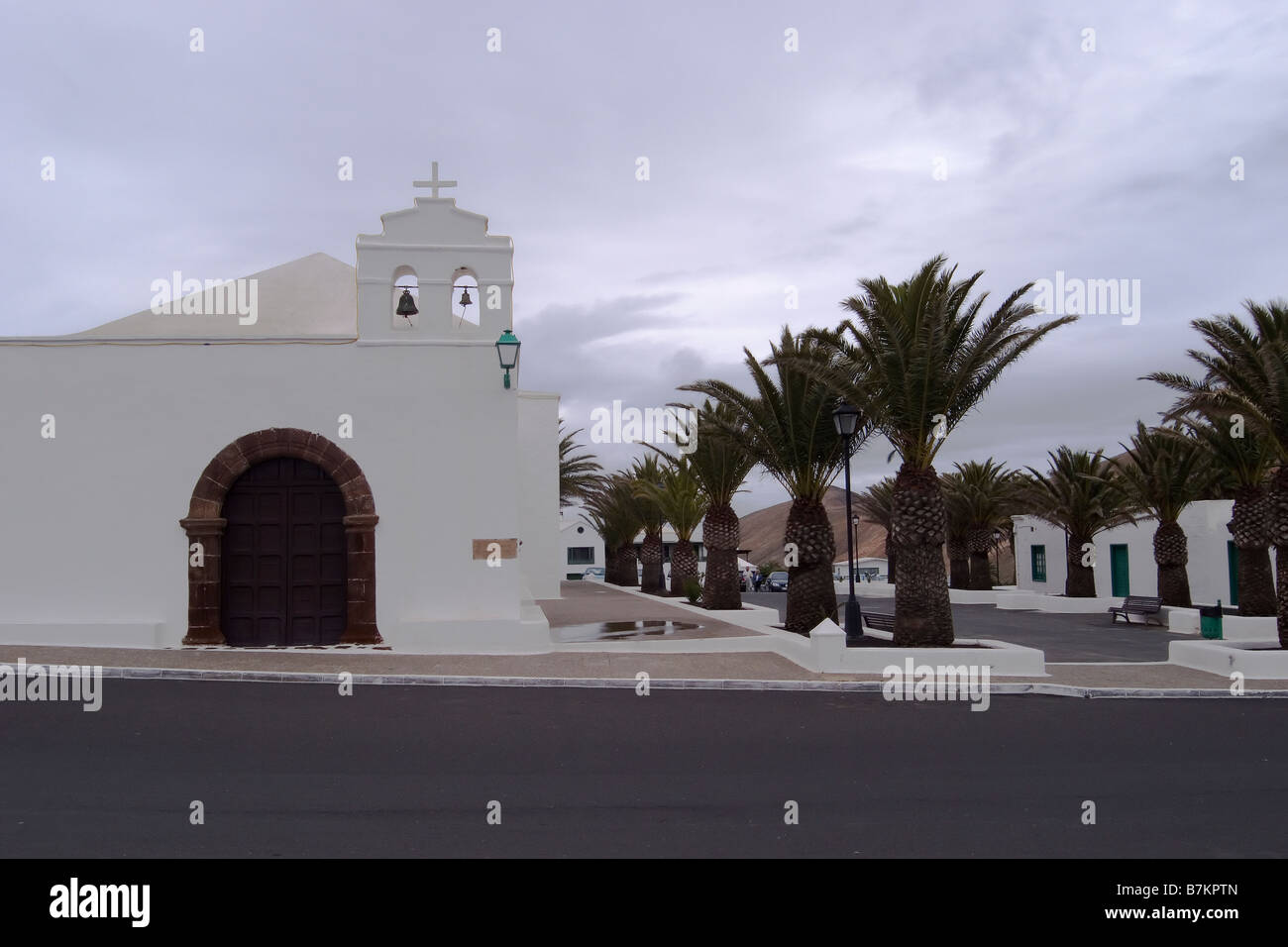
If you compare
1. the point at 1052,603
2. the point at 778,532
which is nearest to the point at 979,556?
the point at 1052,603

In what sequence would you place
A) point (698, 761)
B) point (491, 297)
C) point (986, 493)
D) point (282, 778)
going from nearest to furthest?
point (282, 778)
point (698, 761)
point (491, 297)
point (986, 493)

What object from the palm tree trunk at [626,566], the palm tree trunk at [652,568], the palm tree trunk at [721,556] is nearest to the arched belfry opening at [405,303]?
the palm tree trunk at [721,556]

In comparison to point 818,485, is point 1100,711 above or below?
below

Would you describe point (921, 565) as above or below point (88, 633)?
above

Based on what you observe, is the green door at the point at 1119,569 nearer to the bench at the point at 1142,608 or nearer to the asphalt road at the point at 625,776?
the bench at the point at 1142,608

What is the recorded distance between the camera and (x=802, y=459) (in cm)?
1750

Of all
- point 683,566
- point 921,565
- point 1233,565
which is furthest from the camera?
point 1233,565

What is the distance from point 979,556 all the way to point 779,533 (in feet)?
299

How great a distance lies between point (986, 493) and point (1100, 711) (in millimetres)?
24709

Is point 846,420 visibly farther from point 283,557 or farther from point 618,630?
point 283,557

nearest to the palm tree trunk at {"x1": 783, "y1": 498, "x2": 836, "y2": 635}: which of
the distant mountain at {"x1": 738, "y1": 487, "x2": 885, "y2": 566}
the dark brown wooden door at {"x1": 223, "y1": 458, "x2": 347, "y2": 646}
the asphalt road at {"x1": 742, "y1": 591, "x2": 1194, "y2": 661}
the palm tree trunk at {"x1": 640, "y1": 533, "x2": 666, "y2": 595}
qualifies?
the asphalt road at {"x1": 742, "y1": 591, "x2": 1194, "y2": 661}

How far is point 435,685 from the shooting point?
11.9 m

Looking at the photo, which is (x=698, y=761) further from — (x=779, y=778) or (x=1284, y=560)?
(x=1284, y=560)

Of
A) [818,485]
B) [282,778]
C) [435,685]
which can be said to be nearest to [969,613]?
[818,485]
